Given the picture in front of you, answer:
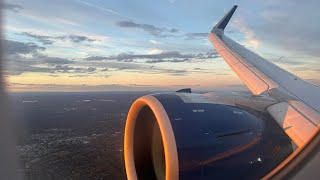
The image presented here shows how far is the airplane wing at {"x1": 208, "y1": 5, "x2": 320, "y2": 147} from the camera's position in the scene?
3721 mm

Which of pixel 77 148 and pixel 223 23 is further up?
pixel 223 23

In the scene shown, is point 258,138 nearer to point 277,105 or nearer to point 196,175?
point 277,105

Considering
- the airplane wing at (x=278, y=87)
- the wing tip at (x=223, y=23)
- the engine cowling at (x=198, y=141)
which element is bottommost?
the engine cowling at (x=198, y=141)

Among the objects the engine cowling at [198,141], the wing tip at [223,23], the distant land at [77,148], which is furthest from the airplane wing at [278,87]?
the distant land at [77,148]

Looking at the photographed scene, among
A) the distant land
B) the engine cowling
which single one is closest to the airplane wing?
the engine cowling

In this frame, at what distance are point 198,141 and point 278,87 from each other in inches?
106

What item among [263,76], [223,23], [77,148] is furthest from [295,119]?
[77,148]

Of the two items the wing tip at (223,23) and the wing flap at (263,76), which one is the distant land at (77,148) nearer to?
the wing tip at (223,23)

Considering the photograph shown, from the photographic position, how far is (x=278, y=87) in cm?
582

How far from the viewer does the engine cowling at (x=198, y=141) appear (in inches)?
146

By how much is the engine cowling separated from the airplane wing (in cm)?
40

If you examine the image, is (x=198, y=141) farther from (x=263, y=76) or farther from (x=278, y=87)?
(x=263, y=76)

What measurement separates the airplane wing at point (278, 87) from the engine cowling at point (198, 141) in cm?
40

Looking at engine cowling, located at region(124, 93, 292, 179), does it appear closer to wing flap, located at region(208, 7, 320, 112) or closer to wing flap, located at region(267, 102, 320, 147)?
wing flap, located at region(267, 102, 320, 147)
